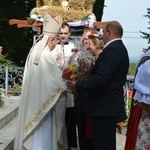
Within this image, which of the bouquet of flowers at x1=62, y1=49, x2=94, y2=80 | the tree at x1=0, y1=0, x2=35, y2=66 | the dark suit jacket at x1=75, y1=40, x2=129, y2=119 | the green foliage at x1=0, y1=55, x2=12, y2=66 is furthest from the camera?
the tree at x1=0, y1=0, x2=35, y2=66

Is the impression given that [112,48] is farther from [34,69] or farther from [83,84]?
[34,69]

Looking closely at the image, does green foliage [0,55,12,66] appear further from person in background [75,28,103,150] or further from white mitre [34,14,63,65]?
white mitre [34,14,63,65]

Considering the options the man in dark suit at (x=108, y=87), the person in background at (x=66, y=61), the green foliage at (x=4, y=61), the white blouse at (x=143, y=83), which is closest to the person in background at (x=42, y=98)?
the person in background at (x=66, y=61)

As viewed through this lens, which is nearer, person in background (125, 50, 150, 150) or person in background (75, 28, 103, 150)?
person in background (125, 50, 150, 150)

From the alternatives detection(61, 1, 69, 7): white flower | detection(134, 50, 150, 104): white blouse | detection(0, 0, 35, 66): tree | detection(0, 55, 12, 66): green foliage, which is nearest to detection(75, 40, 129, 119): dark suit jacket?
detection(134, 50, 150, 104): white blouse

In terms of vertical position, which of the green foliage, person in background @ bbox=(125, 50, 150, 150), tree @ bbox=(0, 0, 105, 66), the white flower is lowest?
the green foliage

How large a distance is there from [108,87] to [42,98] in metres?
1.07

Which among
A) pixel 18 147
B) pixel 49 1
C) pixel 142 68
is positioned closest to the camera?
pixel 142 68

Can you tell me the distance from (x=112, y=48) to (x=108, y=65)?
7.1 inches

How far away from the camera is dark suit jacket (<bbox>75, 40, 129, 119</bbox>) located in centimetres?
350

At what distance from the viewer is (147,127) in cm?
278

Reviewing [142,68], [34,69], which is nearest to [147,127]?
[142,68]

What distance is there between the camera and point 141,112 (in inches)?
115

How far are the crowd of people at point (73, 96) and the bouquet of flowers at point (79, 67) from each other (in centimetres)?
5
